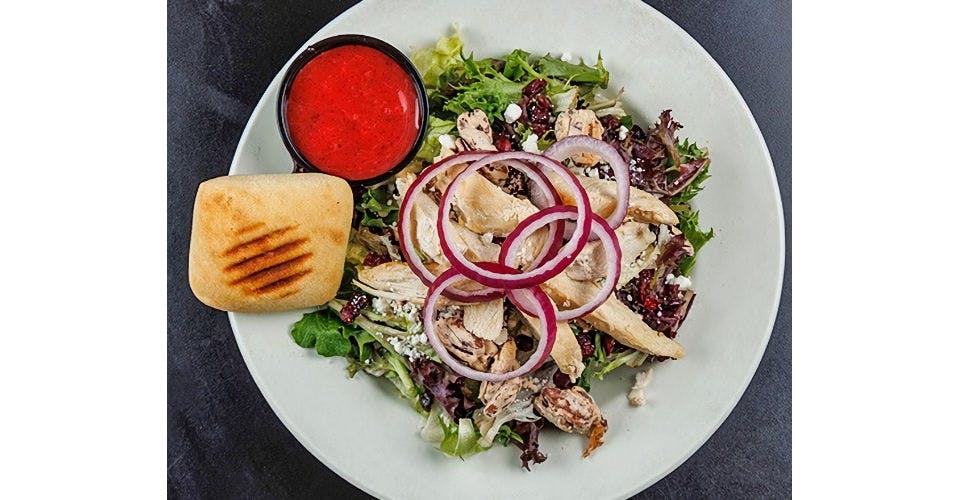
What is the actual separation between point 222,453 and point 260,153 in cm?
150

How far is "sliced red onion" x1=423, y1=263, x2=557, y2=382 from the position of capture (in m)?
2.93

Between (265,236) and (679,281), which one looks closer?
(265,236)

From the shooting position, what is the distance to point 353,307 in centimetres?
318

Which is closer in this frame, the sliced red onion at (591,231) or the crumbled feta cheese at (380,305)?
the sliced red onion at (591,231)

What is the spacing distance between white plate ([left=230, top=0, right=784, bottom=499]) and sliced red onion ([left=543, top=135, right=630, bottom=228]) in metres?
0.44

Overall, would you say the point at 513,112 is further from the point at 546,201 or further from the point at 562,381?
the point at 562,381

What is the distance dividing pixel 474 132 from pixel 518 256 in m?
0.56

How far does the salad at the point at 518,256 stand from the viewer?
9.86 feet

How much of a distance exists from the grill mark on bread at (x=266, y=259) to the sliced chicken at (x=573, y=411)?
1.15 m

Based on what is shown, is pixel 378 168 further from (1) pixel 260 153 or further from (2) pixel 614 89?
(2) pixel 614 89

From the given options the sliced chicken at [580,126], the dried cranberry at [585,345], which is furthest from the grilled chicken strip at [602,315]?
the sliced chicken at [580,126]

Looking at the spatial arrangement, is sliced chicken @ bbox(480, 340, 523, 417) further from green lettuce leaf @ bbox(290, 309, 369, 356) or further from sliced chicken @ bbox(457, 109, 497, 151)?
sliced chicken @ bbox(457, 109, 497, 151)

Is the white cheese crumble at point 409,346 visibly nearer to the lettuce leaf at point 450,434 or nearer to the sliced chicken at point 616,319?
the lettuce leaf at point 450,434

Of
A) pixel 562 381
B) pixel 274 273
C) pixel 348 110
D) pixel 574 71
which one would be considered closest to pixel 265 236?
pixel 274 273
